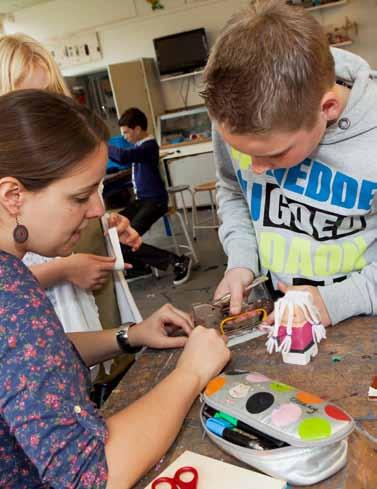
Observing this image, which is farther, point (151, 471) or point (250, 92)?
point (250, 92)

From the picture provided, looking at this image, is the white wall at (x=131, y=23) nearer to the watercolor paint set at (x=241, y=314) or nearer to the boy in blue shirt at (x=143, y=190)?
the boy in blue shirt at (x=143, y=190)

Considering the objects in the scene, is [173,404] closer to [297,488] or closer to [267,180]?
[297,488]

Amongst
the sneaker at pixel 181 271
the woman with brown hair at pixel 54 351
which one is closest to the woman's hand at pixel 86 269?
the woman with brown hair at pixel 54 351

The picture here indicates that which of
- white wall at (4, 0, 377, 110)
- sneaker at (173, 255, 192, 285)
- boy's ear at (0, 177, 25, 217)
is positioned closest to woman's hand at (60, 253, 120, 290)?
boy's ear at (0, 177, 25, 217)

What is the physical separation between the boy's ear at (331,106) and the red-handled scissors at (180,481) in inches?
25.8

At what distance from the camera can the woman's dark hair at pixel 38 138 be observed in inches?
31.2

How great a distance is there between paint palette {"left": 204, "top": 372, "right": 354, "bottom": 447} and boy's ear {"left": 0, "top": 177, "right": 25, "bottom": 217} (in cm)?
43

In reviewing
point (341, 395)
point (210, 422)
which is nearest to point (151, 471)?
point (210, 422)

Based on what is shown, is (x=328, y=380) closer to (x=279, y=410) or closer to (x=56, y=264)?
(x=279, y=410)

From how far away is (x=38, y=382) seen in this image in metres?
0.66

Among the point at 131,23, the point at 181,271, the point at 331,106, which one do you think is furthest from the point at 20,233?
the point at 131,23

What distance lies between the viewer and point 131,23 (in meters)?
7.27

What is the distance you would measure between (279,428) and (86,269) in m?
0.85

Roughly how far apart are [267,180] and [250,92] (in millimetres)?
360
